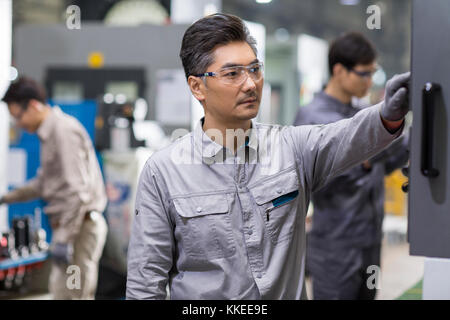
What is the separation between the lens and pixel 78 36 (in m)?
6.43

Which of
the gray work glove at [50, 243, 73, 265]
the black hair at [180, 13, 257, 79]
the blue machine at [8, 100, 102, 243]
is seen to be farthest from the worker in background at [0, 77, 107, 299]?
the black hair at [180, 13, 257, 79]

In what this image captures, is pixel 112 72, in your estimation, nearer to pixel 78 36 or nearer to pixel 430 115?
pixel 78 36

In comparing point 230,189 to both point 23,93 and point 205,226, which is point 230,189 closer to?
point 205,226

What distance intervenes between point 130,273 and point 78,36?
4.99 metres

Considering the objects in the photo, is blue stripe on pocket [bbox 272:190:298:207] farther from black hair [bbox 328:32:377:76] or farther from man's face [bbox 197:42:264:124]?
black hair [bbox 328:32:377:76]

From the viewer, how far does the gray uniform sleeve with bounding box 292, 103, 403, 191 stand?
1.73 metres

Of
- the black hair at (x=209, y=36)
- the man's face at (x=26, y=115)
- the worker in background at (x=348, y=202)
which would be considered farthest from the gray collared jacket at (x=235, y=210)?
the man's face at (x=26, y=115)

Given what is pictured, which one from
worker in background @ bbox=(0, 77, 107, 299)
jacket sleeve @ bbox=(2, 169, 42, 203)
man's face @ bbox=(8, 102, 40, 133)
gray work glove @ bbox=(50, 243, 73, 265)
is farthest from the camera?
jacket sleeve @ bbox=(2, 169, 42, 203)

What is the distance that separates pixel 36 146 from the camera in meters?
6.03

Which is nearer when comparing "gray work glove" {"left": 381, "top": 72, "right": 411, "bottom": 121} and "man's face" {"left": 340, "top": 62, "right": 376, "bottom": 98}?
"gray work glove" {"left": 381, "top": 72, "right": 411, "bottom": 121}

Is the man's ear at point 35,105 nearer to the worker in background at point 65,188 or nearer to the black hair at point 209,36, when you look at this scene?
the worker in background at point 65,188

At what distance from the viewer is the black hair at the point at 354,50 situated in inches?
124

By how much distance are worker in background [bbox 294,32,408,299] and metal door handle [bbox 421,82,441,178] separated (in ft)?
5.27
